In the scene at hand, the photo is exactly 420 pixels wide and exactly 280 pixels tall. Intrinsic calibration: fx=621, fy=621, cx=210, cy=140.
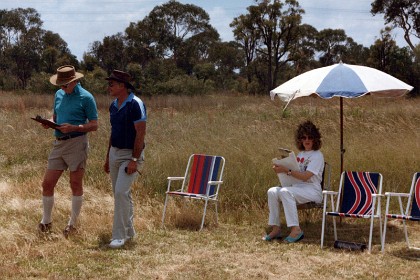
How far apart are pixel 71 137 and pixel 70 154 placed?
0.17 meters

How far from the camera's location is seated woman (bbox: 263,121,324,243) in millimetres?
6277

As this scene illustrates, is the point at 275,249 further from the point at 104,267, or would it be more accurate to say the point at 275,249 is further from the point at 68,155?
the point at 68,155

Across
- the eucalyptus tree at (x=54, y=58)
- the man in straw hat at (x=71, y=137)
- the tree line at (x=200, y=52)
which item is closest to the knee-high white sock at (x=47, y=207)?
the man in straw hat at (x=71, y=137)

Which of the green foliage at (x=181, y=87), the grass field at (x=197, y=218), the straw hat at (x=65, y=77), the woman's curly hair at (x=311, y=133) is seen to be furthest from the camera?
the green foliage at (x=181, y=87)

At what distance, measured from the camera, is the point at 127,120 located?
19.2 feet

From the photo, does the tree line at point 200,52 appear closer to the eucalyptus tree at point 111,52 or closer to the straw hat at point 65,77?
the eucalyptus tree at point 111,52

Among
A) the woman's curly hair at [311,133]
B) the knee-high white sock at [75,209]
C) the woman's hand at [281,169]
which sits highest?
the woman's curly hair at [311,133]

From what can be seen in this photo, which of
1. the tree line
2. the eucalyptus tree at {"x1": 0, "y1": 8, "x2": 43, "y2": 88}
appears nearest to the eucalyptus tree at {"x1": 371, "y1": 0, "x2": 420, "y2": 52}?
the tree line

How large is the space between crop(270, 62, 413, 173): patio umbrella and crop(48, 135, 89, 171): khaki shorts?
214 cm

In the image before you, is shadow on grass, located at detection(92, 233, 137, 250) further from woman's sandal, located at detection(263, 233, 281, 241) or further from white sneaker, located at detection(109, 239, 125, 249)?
woman's sandal, located at detection(263, 233, 281, 241)

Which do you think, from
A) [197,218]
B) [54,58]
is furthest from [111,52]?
[197,218]

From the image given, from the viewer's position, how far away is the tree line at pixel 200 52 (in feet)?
109

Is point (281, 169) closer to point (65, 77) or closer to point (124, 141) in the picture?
point (124, 141)

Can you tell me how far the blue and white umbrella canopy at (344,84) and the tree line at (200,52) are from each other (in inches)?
959
